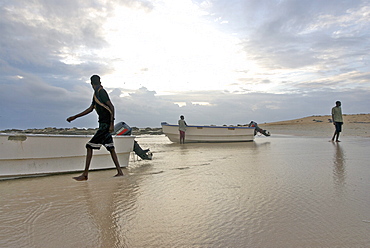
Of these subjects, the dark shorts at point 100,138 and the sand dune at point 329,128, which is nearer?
the dark shorts at point 100,138

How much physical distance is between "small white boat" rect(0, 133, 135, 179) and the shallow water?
299mm

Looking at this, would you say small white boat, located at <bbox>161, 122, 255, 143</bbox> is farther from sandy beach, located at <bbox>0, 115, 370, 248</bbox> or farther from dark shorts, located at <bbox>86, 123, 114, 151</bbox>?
sandy beach, located at <bbox>0, 115, 370, 248</bbox>

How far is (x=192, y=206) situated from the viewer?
363cm

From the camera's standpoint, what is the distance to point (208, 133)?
17266 mm

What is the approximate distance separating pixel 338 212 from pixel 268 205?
0.78 metres

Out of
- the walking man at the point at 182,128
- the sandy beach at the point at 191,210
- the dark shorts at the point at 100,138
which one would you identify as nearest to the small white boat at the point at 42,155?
the sandy beach at the point at 191,210

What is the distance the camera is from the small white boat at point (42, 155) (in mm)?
5535

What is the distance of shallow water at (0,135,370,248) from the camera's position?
105 inches

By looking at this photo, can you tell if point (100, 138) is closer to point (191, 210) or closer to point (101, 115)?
point (101, 115)

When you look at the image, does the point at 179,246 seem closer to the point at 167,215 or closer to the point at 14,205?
the point at 167,215

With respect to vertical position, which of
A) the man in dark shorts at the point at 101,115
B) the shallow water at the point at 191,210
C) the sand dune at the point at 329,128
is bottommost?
the shallow water at the point at 191,210

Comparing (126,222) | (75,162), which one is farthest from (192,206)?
(75,162)

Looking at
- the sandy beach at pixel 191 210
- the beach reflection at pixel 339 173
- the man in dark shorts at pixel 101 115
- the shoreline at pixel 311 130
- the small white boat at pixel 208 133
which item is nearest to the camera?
the sandy beach at pixel 191 210

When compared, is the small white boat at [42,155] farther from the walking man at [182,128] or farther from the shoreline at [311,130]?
the shoreline at [311,130]
